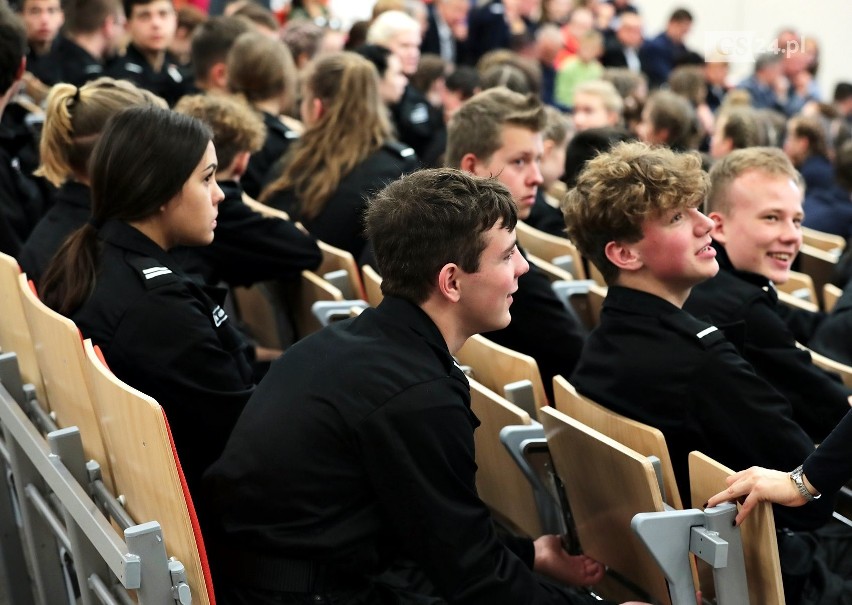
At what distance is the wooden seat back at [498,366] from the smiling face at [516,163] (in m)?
0.86

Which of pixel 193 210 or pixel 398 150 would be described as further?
pixel 398 150

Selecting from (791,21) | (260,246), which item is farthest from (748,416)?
(791,21)

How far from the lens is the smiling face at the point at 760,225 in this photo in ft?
8.69

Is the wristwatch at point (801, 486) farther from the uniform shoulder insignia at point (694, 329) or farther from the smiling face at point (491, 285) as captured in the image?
the smiling face at point (491, 285)

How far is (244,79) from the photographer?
4598 millimetres

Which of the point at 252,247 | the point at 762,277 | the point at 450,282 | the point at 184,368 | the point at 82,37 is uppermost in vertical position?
the point at 450,282

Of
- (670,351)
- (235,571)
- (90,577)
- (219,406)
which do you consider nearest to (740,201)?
(670,351)

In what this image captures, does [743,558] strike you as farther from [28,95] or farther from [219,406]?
[28,95]

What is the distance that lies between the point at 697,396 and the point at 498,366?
1.62ft

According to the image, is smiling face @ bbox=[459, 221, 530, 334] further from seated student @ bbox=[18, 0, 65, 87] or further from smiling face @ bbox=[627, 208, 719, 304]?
seated student @ bbox=[18, 0, 65, 87]

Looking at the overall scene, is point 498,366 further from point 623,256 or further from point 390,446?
point 390,446

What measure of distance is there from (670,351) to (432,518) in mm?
661

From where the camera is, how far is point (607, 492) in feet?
6.18

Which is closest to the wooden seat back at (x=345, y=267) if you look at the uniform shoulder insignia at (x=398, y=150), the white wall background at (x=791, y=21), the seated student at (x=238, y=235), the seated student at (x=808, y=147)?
the seated student at (x=238, y=235)
